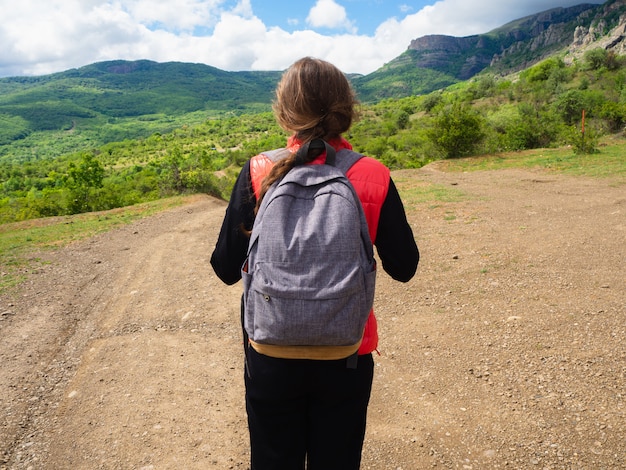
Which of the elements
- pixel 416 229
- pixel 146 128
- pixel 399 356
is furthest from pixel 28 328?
pixel 146 128

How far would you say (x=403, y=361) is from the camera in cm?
391

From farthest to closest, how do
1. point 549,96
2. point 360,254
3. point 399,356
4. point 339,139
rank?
point 549,96 < point 399,356 < point 339,139 < point 360,254

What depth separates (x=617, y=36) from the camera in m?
82.1

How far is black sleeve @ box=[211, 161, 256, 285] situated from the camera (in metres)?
1.54

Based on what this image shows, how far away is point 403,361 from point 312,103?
3.04 metres

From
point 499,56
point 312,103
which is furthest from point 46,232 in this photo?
point 499,56

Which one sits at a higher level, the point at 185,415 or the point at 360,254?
the point at 360,254

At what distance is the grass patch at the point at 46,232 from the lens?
7.70 m

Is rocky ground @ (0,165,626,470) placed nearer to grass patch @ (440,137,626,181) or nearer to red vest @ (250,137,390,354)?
red vest @ (250,137,390,354)

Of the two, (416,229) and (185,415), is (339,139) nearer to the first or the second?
(185,415)

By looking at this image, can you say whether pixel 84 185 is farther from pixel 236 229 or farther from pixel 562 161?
pixel 236 229

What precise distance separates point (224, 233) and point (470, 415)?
245 centimetres

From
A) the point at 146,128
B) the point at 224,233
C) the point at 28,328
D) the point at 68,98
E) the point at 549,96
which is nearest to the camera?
the point at 224,233

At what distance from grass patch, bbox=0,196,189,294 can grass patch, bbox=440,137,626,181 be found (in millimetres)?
10205
